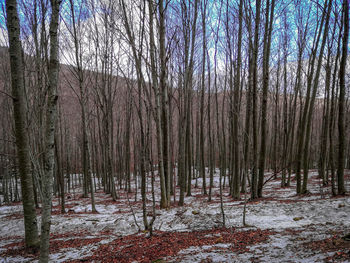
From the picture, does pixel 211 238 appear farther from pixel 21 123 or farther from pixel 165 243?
pixel 21 123

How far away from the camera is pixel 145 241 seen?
4195 mm

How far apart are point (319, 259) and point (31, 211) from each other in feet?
15.8

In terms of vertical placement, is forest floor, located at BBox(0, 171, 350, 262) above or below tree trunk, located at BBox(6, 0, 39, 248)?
below

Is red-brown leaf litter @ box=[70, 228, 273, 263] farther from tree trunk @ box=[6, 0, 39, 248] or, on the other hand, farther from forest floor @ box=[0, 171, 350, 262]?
tree trunk @ box=[6, 0, 39, 248]

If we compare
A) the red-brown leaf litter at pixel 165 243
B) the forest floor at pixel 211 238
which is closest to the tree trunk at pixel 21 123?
the forest floor at pixel 211 238

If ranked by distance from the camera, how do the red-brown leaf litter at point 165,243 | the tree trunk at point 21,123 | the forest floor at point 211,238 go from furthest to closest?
the tree trunk at point 21,123
the red-brown leaf litter at point 165,243
the forest floor at point 211,238

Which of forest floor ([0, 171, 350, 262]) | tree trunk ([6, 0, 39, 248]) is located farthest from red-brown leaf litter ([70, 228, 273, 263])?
tree trunk ([6, 0, 39, 248])

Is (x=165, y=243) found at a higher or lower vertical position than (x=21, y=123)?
lower

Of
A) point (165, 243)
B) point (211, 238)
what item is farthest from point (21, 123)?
point (211, 238)

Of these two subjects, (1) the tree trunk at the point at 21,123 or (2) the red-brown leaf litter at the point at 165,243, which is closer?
(2) the red-brown leaf litter at the point at 165,243

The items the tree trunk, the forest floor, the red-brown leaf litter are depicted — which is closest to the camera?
the forest floor

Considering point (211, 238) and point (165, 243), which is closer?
point (165, 243)

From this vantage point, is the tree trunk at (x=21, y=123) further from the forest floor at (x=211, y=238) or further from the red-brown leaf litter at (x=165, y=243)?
the red-brown leaf litter at (x=165, y=243)

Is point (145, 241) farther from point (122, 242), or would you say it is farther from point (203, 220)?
point (203, 220)
